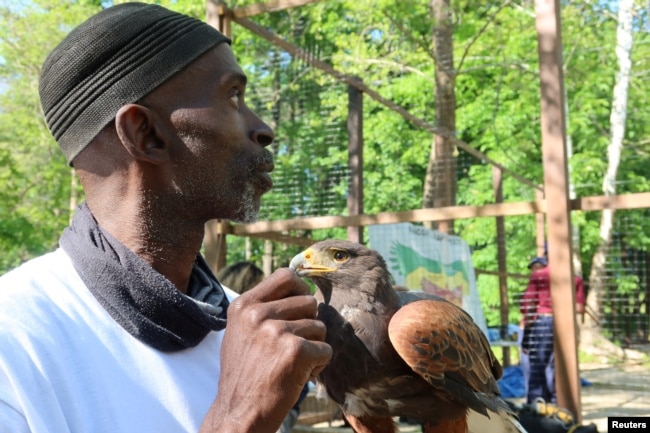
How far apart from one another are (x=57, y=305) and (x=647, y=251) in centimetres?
746

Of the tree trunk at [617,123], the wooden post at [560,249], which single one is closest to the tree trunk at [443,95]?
the tree trunk at [617,123]

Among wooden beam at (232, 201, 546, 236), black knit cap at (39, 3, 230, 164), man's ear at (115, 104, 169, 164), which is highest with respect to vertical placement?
black knit cap at (39, 3, 230, 164)

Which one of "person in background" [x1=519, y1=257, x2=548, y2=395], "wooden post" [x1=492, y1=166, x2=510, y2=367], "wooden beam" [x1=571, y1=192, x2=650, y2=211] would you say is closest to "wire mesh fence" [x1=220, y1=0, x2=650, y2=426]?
"wooden post" [x1=492, y1=166, x2=510, y2=367]

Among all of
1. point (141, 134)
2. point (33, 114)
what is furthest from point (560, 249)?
point (33, 114)

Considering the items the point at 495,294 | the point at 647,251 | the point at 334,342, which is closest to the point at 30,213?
the point at 495,294

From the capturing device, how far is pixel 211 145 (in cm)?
159

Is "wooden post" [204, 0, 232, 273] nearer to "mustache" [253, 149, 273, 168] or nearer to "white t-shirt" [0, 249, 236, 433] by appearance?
"mustache" [253, 149, 273, 168]

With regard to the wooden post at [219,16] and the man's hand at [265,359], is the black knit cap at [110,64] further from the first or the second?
the wooden post at [219,16]

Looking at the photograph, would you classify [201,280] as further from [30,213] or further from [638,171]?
[30,213]

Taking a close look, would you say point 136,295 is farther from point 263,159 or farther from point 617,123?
point 617,123

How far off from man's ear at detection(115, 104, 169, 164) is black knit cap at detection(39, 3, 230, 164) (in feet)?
0.08

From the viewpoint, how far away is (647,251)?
7652 mm

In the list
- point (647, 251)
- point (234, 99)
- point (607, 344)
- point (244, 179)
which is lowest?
point (607, 344)

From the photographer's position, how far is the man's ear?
1545 millimetres
